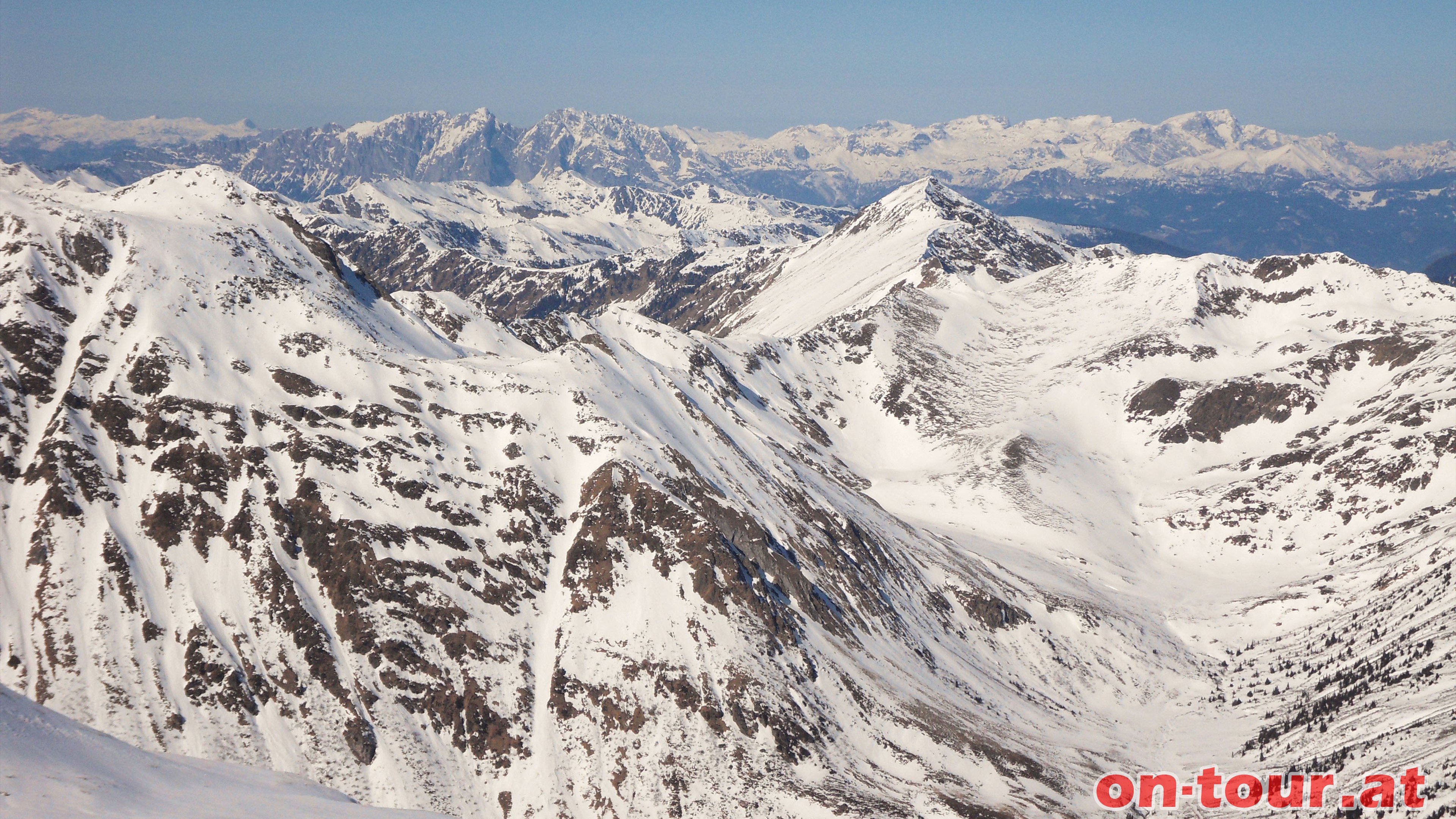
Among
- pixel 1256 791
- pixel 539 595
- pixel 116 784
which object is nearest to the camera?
pixel 116 784

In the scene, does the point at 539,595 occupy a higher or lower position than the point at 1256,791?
higher

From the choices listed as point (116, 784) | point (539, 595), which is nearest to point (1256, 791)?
point (539, 595)

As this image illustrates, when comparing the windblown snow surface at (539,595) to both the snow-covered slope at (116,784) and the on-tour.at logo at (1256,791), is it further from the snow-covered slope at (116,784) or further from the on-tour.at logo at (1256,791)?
the snow-covered slope at (116,784)

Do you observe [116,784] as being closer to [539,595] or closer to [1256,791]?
[539,595]

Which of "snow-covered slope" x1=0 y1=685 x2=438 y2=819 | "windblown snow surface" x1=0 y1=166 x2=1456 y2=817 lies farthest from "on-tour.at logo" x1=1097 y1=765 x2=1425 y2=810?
"snow-covered slope" x1=0 y1=685 x2=438 y2=819

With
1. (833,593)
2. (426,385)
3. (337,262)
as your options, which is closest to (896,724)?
(833,593)

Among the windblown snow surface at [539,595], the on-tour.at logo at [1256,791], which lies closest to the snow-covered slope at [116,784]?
the windblown snow surface at [539,595]
